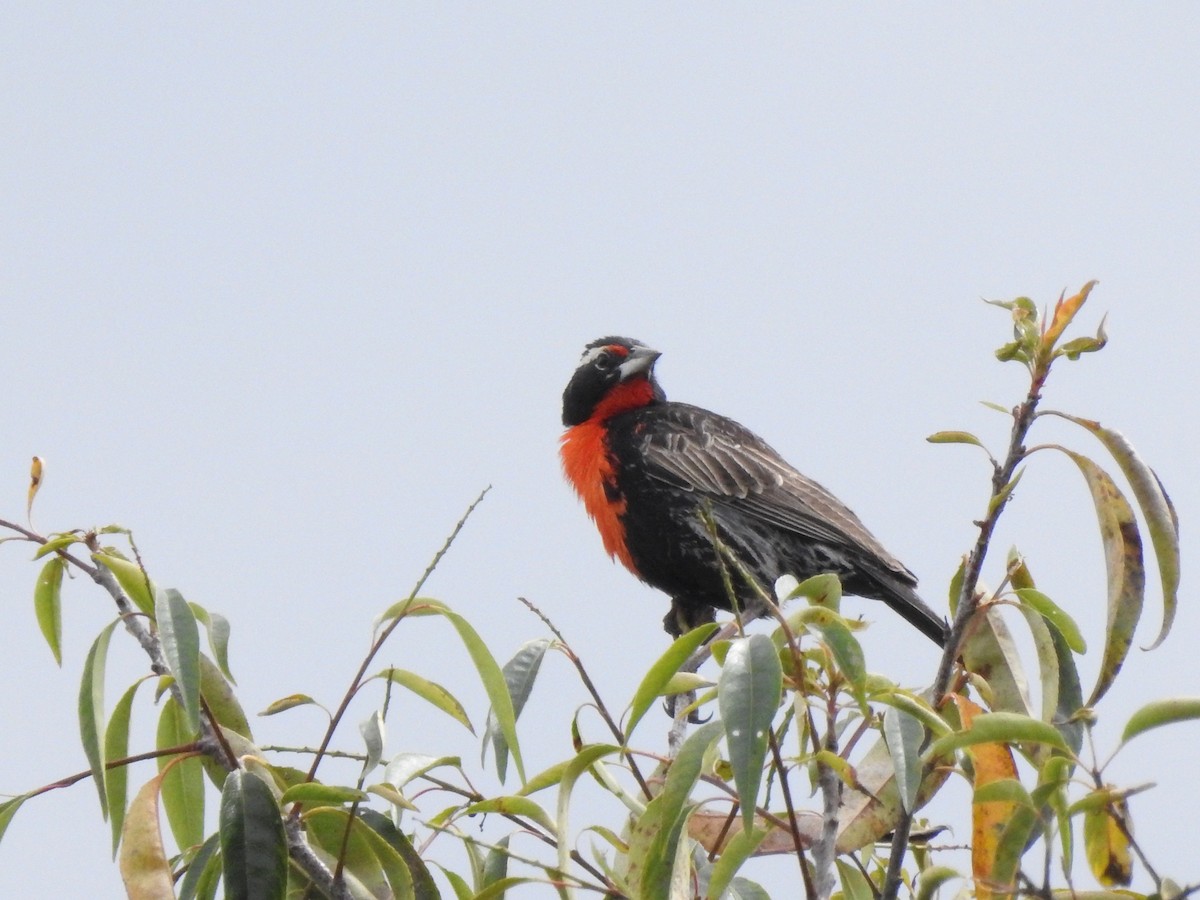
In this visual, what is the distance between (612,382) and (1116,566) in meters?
5.20

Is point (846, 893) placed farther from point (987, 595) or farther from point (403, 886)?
point (403, 886)

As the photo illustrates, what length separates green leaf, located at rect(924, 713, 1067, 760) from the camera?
2057 mm

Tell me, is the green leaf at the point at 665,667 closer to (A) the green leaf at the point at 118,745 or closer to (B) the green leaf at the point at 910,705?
(B) the green leaf at the point at 910,705

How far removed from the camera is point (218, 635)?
2.81 metres

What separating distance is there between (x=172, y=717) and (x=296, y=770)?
0.31 m

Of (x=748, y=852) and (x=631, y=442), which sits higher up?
(x=631, y=442)

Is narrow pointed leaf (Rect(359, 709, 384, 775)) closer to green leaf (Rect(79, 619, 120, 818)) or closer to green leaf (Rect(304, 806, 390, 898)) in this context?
green leaf (Rect(304, 806, 390, 898))

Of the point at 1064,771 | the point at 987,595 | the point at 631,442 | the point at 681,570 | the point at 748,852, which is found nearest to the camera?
the point at 1064,771

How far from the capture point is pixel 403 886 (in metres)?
2.58

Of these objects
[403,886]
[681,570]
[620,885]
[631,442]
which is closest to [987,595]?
[620,885]

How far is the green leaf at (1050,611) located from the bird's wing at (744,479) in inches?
159

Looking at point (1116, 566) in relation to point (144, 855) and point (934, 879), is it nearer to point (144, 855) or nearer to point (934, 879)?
point (934, 879)

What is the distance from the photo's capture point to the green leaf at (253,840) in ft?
7.60

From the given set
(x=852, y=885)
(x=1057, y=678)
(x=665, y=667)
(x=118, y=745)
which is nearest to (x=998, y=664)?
(x=1057, y=678)
